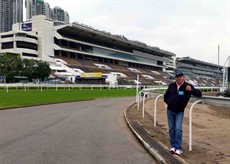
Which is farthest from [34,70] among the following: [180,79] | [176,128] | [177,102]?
[180,79]

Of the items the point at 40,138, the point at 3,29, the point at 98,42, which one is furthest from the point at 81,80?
the point at 3,29

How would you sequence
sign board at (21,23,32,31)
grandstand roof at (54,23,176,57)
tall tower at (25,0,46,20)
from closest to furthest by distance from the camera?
sign board at (21,23,32,31) → grandstand roof at (54,23,176,57) → tall tower at (25,0,46,20)

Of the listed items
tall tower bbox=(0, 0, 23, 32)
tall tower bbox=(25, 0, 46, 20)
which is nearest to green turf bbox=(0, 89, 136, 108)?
tall tower bbox=(0, 0, 23, 32)

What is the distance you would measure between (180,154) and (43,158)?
301 cm

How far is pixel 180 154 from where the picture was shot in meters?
7.86

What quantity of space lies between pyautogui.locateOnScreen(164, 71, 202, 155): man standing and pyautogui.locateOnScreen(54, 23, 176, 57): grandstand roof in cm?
10690

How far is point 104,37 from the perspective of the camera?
133m

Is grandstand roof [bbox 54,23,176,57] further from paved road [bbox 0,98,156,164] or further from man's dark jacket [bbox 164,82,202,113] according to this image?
man's dark jacket [bbox 164,82,202,113]

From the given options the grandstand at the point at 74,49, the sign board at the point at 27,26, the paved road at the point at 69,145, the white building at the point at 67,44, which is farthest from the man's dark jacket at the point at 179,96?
the sign board at the point at 27,26

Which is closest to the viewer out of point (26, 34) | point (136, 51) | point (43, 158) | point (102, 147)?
point (43, 158)

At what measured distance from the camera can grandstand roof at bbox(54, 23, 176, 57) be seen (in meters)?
117

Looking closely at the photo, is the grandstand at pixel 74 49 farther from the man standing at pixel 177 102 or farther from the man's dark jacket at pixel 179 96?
the man's dark jacket at pixel 179 96

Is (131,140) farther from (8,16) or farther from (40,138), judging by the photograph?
(8,16)

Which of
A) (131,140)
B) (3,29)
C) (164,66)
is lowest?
(131,140)
